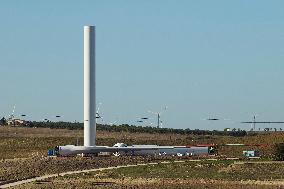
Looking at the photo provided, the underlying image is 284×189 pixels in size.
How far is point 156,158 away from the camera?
→ 102062 mm

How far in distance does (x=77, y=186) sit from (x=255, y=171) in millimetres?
22710

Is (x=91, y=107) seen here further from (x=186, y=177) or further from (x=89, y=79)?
(x=186, y=177)

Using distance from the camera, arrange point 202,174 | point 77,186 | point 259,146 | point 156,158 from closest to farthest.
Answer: point 77,186 → point 202,174 → point 156,158 → point 259,146

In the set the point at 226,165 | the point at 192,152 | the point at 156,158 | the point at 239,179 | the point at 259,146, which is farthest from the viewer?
the point at 259,146

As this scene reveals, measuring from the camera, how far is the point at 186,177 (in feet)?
245

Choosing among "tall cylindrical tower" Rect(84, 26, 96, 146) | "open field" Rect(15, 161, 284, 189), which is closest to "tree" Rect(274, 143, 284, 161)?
"open field" Rect(15, 161, 284, 189)

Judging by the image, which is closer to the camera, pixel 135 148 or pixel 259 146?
pixel 135 148

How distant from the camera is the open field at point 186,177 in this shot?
68.2 meters

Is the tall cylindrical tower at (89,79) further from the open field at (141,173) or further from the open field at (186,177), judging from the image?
the open field at (186,177)

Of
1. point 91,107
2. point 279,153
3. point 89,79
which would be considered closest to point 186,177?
point 279,153

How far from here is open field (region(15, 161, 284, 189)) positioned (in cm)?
6825

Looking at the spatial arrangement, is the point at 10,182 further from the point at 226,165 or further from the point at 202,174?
the point at 226,165

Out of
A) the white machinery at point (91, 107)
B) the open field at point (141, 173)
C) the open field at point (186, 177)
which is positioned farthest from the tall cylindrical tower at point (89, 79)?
the open field at point (186, 177)

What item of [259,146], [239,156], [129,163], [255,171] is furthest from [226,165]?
[259,146]
